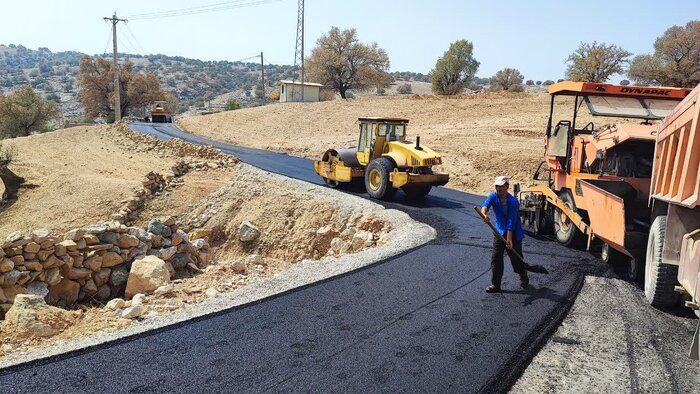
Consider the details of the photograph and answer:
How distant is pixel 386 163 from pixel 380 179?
1.38ft

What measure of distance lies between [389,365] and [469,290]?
7.53 feet

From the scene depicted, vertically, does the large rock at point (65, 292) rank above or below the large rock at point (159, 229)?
below

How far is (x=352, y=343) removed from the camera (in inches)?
196

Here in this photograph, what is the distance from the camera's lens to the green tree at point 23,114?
Answer: 134 feet

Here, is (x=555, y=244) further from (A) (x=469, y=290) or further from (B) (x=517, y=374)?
(B) (x=517, y=374)

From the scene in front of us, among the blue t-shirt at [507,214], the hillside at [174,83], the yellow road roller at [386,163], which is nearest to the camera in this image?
the blue t-shirt at [507,214]

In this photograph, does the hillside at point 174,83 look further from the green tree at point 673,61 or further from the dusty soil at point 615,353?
the dusty soil at point 615,353

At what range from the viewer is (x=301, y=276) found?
7469 millimetres

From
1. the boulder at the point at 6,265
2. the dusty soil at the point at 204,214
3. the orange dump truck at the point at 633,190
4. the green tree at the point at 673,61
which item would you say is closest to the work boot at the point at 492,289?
the orange dump truck at the point at 633,190

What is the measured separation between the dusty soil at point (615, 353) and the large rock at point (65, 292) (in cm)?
744

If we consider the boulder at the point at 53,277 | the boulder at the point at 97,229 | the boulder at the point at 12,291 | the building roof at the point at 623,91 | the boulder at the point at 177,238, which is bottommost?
the boulder at the point at 12,291

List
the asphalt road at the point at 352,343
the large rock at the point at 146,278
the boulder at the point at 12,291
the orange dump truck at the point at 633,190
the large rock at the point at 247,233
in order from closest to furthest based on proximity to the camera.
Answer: the asphalt road at the point at 352,343 → the orange dump truck at the point at 633,190 → the boulder at the point at 12,291 → the large rock at the point at 146,278 → the large rock at the point at 247,233

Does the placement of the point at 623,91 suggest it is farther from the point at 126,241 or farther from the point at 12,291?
the point at 12,291

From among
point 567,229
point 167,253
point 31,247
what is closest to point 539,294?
point 567,229
